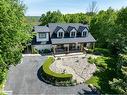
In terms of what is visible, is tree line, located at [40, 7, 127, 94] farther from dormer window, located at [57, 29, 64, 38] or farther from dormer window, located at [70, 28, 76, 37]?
dormer window, located at [57, 29, 64, 38]

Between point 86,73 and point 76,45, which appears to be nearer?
point 86,73

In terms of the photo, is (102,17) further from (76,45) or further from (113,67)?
(113,67)

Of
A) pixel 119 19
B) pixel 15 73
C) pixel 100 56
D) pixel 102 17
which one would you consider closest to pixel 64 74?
pixel 15 73

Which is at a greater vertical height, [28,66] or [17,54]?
[17,54]

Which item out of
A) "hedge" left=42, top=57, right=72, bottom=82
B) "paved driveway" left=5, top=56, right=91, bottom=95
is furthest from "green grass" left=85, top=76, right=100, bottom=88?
"hedge" left=42, top=57, right=72, bottom=82

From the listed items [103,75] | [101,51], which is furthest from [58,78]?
[101,51]

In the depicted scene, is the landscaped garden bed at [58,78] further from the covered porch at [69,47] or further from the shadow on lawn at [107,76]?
the covered porch at [69,47]
